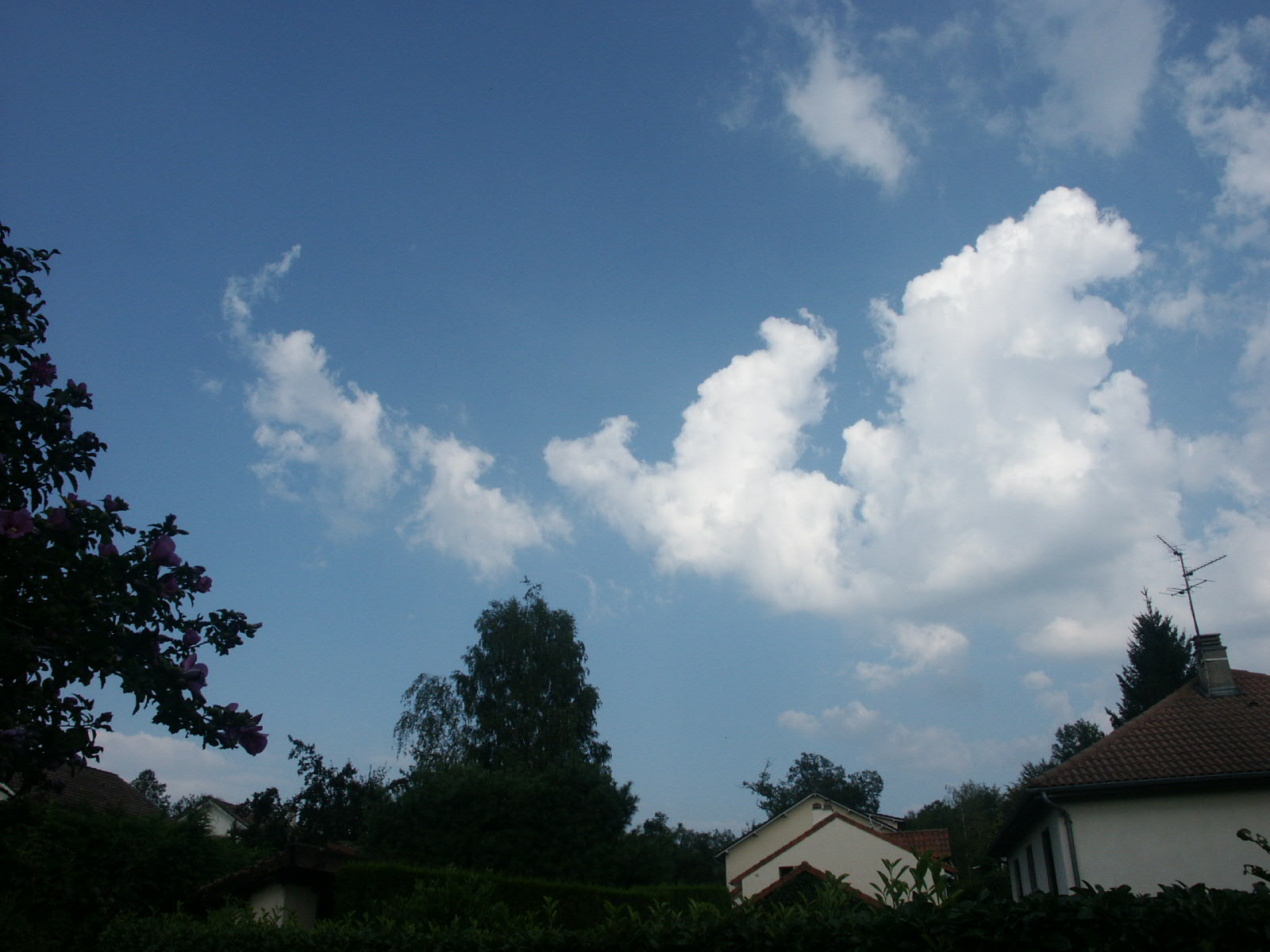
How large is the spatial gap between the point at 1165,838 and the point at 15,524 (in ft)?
63.8

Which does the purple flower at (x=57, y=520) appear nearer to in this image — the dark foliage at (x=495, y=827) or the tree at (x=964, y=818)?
the dark foliage at (x=495, y=827)

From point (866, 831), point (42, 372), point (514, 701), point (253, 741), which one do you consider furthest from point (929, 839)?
point (42, 372)

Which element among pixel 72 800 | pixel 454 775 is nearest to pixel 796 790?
pixel 454 775

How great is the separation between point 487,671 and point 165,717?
114ft

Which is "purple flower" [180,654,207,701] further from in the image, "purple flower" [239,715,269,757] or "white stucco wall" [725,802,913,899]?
"white stucco wall" [725,802,913,899]

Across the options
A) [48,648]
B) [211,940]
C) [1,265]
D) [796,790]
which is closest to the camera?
[48,648]

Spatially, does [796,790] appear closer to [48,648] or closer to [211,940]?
[211,940]

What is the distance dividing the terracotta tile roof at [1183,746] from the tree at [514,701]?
2119cm

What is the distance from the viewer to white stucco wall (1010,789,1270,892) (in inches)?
640

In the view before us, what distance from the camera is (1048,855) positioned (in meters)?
19.5

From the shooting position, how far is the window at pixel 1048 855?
18.4 m

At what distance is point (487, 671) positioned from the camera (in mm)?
37344

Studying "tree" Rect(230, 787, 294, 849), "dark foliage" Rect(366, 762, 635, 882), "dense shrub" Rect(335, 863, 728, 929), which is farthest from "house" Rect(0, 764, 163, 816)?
"dense shrub" Rect(335, 863, 728, 929)

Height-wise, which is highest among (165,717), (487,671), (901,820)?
(487,671)
